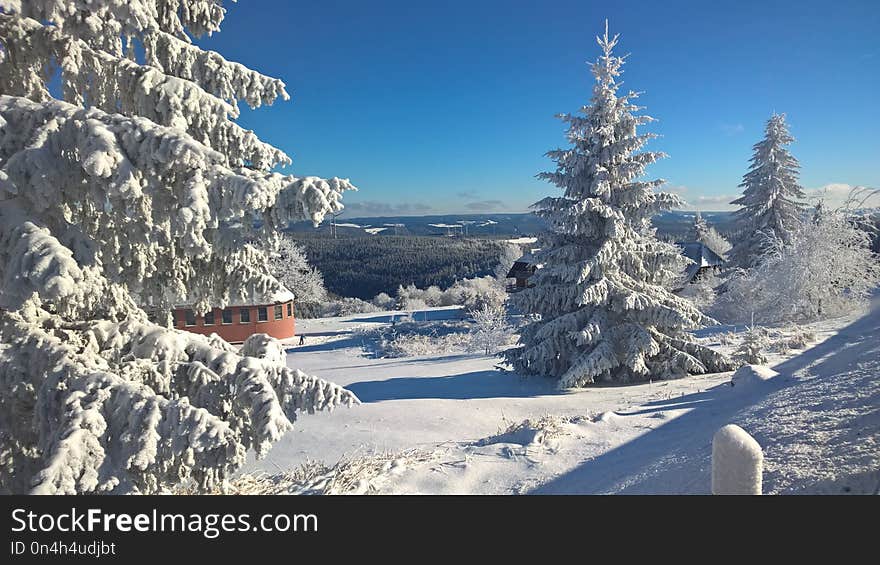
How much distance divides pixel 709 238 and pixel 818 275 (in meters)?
29.1

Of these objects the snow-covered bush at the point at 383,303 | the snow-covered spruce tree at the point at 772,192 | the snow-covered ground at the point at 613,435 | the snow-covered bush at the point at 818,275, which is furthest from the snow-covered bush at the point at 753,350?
the snow-covered bush at the point at 383,303

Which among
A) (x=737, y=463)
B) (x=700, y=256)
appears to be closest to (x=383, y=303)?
(x=700, y=256)

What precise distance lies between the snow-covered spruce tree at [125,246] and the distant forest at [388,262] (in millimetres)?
68080

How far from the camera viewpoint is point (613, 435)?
271 inches

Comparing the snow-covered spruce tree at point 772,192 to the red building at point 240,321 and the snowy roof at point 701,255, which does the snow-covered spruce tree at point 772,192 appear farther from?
the red building at point 240,321

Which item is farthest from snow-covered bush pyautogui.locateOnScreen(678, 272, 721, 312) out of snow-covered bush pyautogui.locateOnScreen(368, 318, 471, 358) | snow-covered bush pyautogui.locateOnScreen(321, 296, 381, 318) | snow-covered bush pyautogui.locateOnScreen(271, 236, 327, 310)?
snow-covered bush pyautogui.locateOnScreen(321, 296, 381, 318)

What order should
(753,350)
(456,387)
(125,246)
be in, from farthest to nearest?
(456,387) < (753,350) < (125,246)

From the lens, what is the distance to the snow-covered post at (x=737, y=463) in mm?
2650

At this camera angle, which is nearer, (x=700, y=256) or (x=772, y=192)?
(x=772, y=192)

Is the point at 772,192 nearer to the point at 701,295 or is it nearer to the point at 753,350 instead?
the point at 701,295

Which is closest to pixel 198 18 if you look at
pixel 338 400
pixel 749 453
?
pixel 338 400

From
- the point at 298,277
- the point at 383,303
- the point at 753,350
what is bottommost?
the point at 383,303

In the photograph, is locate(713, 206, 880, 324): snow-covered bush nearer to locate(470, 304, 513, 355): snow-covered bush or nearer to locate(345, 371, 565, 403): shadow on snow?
locate(470, 304, 513, 355): snow-covered bush

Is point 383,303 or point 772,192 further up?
point 772,192
